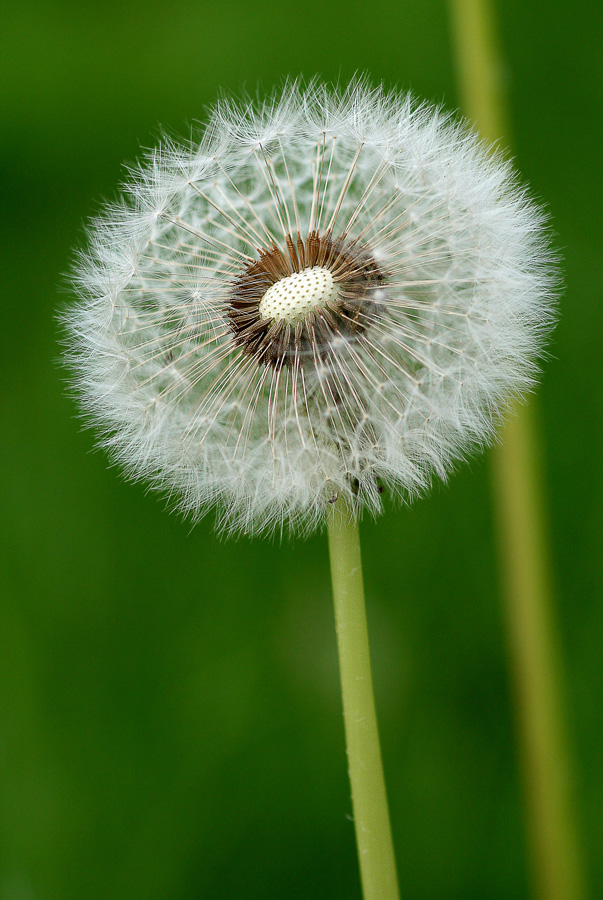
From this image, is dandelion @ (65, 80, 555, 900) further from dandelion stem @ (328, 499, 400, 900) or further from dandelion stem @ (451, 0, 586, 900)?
dandelion stem @ (451, 0, 586, 900)

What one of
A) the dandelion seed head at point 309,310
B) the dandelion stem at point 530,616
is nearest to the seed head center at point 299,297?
the dandelion seed head at point 309,310

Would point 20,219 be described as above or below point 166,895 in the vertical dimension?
above

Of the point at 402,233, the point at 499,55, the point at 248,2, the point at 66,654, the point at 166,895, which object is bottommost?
the point at 166,895

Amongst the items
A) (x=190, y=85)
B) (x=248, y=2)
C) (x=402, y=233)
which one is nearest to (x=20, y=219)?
(x=190, y=85)

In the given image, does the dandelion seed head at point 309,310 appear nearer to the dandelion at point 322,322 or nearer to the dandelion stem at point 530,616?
the dandelion at point 322,322

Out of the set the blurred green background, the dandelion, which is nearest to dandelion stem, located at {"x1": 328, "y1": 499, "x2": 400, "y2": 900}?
the dandelion

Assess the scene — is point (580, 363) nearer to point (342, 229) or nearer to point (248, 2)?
point (342, 229)
